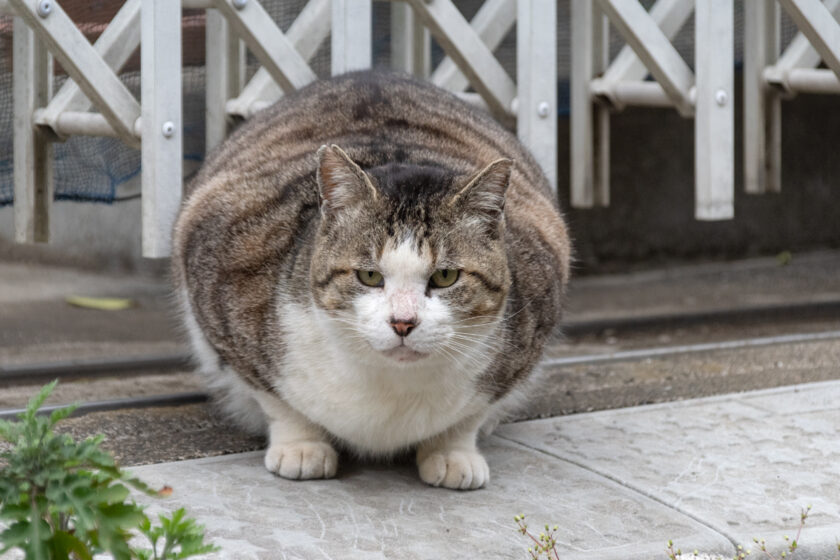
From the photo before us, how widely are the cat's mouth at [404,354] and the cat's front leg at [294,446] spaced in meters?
0.48

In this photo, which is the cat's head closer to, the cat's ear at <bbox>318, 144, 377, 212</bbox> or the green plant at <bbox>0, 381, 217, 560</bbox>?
the cat's ear at <bbox>318, 144, 377, 212</bbox>

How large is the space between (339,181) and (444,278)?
321 millimetres

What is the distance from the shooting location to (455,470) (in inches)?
110

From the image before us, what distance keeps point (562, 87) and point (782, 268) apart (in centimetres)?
207

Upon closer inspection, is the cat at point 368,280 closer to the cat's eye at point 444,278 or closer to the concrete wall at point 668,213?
the cat's eye at point 444,278

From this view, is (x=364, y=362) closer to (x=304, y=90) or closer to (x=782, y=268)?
(x=304, y=90)

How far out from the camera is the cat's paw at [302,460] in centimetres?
281

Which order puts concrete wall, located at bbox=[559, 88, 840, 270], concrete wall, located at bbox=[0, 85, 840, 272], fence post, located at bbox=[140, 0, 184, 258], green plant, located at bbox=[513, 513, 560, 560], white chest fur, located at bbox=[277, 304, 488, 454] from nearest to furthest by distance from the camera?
green plant, located at bbox=[513, 513, 560, 560], white chest fur, located at bbox=[277, 304, 488, 454], fence post, located at bbox=[140, 0, 184, 258], concrete wall, located at bbox=[0, 85, 840, 272], concrete wall, located at bbox=[559, 88, 840, 270]

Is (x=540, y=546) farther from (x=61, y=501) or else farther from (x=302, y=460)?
(x=61, y=501)

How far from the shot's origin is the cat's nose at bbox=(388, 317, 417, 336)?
2.41m

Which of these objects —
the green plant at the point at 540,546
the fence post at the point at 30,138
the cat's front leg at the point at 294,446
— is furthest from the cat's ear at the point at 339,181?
the fence post at the point at 30,138

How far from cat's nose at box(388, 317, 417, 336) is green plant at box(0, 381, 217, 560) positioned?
85 cm

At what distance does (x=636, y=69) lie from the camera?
15.0 ft

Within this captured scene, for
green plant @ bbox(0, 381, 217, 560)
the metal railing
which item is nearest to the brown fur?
the metal railing
